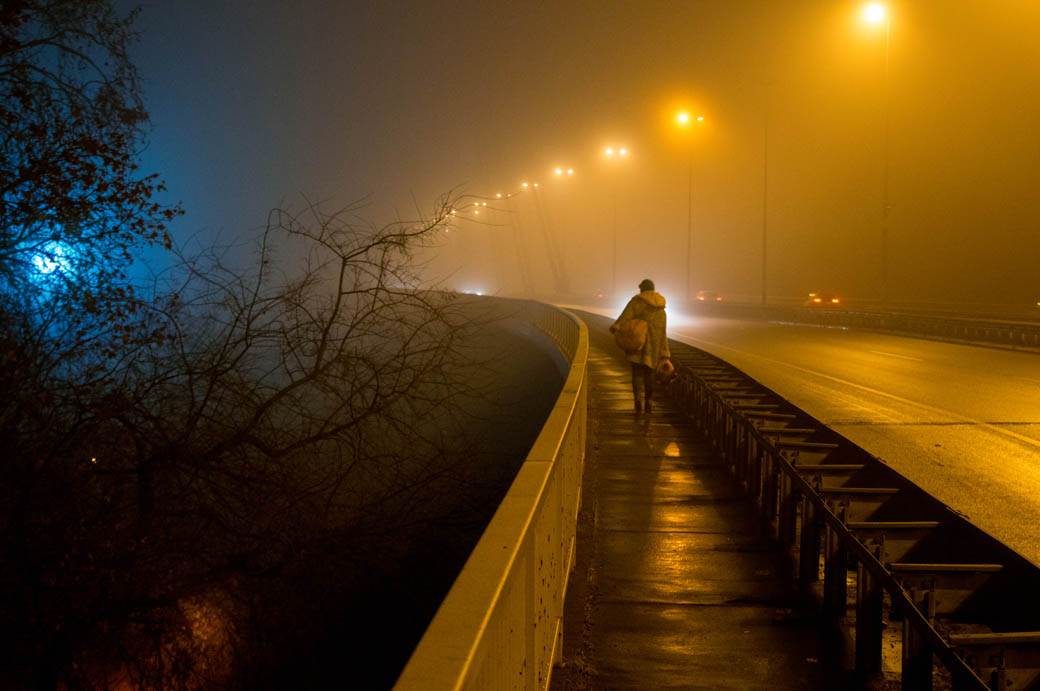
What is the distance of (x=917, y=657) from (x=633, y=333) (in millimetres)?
8063

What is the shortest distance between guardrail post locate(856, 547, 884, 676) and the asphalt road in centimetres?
290

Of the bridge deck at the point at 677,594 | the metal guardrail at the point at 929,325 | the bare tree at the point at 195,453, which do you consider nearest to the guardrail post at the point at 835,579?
the bridge deck at the point at 677,594

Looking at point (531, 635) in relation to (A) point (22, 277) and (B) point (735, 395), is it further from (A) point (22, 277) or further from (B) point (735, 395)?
(B) point (735, 395)

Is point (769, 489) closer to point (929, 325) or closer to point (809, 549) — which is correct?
point (809, 549)

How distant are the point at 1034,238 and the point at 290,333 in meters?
50.8

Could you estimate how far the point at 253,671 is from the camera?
10.4 meters

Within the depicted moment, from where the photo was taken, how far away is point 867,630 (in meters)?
4.61

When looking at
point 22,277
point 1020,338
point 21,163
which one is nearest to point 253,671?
point 22,277

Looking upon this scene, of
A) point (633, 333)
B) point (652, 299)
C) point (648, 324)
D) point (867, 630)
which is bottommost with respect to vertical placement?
point (867, 630)

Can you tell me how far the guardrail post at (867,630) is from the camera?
4531 mm

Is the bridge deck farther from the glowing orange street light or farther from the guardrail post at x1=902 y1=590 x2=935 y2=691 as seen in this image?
the glowing orange street light

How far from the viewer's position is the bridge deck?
4734 mm

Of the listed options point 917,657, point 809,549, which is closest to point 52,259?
point 809,549

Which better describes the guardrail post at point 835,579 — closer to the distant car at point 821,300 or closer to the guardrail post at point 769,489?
the guardrail post at point 769,489
